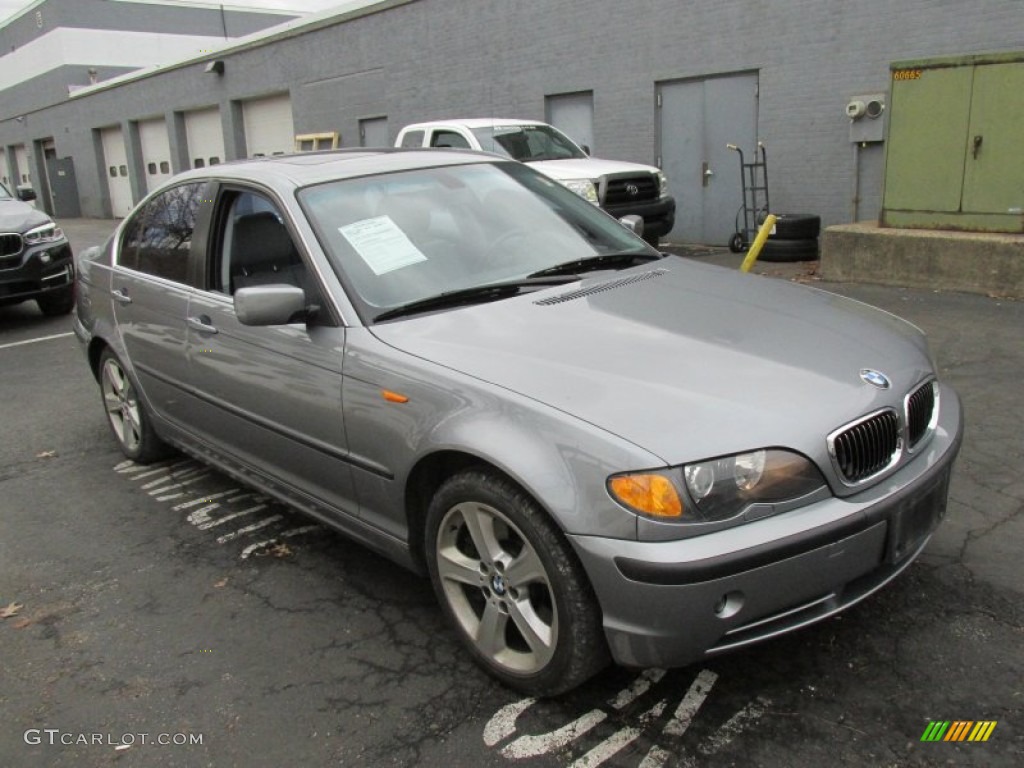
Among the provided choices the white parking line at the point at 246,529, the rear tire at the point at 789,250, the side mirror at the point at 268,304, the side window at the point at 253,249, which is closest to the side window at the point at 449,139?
the rear tire at the point at 789,250

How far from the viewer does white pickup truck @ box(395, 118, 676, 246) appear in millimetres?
10391

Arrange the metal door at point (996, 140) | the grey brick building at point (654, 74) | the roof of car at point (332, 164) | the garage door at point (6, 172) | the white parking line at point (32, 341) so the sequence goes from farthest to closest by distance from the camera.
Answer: the garage door at point (6, 172)
the grey brick building at point (654, 74)
the white parking line at point (32, 341)
the metal door at point (996, 140)
the roof of car at point (332, 164)

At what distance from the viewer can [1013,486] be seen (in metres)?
3.97

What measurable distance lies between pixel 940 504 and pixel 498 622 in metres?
1.49

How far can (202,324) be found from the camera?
12.6ft

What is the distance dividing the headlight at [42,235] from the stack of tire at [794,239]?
8.26 m

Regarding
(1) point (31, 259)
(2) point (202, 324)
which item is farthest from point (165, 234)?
(1) point (31, 259)

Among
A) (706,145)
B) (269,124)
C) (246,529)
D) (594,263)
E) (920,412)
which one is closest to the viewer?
(920,412)

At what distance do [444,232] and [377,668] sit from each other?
1687mm

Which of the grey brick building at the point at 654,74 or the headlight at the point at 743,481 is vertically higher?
the grey brick building at the point at 654,74

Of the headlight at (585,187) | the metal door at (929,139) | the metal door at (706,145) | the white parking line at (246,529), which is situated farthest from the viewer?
the metal door at (706,145)

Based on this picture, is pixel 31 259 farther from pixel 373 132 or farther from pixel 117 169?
pixel 117 169

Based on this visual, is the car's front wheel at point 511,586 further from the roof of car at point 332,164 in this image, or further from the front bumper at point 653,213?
the front bumper at point 653,213

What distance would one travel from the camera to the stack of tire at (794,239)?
33.5ft
